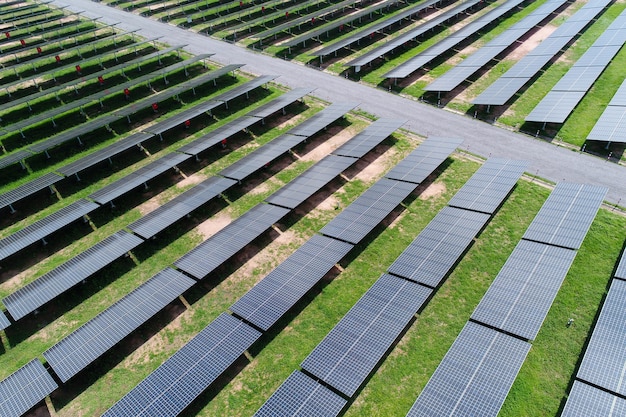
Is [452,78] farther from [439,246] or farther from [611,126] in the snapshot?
[439,246]

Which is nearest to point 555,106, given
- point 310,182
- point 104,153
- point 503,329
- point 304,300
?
point 310,182

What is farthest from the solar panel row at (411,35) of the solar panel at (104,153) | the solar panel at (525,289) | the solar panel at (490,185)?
the solar panel at (525,289)

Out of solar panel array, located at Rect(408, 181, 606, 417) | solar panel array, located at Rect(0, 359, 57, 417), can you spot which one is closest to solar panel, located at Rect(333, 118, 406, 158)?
solar panel array, located at Rect(408, 181, 606, 417)

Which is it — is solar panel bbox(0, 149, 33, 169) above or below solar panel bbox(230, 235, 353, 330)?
above

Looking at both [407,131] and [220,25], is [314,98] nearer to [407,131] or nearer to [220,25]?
[407,131]

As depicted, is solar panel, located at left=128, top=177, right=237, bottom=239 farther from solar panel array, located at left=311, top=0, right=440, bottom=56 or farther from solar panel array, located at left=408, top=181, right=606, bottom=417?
solar panel array, located at left=311, top=0, right=440, bottom=56

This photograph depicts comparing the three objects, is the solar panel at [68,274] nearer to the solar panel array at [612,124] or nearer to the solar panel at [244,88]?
the solar panel at [244,88]

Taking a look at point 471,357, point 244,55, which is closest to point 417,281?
point 471,357
